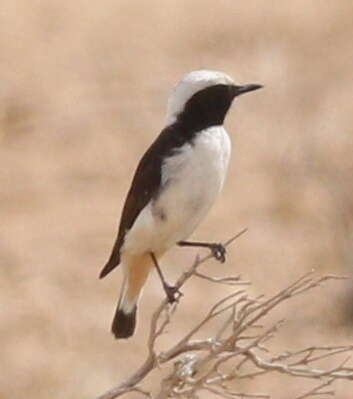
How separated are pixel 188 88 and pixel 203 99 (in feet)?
0.31

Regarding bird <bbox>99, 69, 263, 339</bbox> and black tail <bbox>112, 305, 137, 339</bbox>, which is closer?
bird <bbox>99, 69, 263, 339</bbox>

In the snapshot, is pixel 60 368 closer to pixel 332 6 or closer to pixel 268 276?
pixel 268 276

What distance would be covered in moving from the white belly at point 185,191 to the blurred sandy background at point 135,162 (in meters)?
3.24

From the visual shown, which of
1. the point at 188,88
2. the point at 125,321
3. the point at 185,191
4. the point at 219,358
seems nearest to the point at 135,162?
the point at 125,321

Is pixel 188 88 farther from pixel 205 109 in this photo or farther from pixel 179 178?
pixel 179 178

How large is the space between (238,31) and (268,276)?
10.5ft

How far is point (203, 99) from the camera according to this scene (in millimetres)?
5914

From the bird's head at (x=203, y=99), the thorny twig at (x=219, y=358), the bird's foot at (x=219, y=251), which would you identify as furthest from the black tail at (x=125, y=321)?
the thorny twig at (x=219, y=358)

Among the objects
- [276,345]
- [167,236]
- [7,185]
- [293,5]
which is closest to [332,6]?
[293,5]

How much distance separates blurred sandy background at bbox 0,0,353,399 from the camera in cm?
962

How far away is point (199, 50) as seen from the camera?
12773mm

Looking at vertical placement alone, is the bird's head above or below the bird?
above

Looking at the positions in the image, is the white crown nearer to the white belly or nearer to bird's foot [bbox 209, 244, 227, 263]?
the white belly

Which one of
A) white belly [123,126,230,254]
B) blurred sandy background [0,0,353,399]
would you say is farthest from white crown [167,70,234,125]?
blurred sandy background [0,0,353,399]
